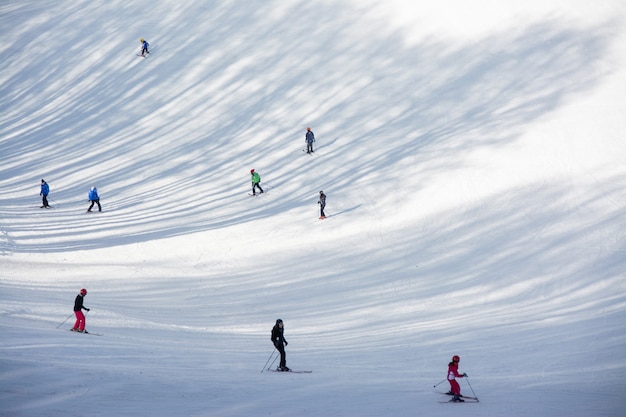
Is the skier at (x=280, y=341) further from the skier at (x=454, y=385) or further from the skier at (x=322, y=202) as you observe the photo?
the skier at (x=322, y=202)

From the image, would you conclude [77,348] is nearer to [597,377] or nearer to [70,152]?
[597,377]

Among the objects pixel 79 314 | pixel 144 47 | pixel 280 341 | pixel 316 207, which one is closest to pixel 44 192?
pixel 316 207

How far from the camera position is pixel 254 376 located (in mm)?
12055

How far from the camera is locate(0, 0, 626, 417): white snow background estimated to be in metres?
11.9

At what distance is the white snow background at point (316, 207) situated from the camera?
11.9 meters

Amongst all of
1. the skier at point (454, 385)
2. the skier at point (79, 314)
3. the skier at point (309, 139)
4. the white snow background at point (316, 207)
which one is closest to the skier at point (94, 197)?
the white snow background at point (316, 207)

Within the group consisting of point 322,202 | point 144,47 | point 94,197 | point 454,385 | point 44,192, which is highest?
point 144,47

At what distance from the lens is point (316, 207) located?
2309cm

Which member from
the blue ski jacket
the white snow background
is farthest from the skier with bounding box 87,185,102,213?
the white snow background

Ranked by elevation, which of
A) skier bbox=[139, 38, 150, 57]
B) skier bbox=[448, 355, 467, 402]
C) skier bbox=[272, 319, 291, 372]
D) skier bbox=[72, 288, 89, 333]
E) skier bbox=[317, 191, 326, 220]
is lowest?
skier bbox=[448, 355, 467, 402]

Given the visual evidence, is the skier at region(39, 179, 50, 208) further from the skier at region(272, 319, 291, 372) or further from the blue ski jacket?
the skier at region(272, 319, 291, 372)

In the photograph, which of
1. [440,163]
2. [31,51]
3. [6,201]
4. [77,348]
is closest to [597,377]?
[77,348]

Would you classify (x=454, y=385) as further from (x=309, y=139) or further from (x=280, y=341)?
(x=309, y=139)

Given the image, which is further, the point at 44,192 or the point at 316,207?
the point at 44,192
